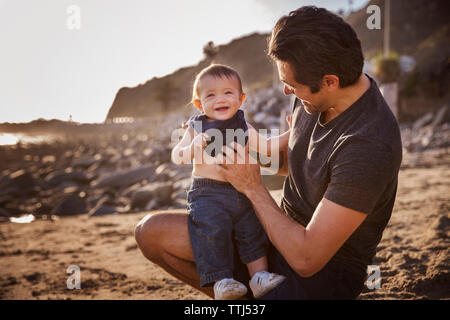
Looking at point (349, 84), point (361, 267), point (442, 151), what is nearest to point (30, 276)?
point (361, 267)

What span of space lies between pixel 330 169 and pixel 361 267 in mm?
618

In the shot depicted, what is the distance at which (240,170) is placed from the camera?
2.15m

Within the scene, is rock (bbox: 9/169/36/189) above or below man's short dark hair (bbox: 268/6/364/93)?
below

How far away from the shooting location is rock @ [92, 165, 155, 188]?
33.9 ft

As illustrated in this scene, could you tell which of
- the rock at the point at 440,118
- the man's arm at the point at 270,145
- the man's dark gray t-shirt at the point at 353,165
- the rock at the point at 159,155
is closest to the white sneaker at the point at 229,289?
the man's dark gray t-shirt at the point at 353,165

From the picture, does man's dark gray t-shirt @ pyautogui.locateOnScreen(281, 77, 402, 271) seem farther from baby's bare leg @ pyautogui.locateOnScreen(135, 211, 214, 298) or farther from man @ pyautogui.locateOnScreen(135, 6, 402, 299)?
baby's bare leg @ pyautogui.locateOnScreen(135, 211, 214, 298)

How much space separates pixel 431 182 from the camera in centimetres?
609

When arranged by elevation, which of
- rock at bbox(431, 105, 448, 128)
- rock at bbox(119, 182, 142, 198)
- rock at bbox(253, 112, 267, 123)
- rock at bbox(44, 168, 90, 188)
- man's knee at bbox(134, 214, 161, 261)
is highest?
rock at bbox(253, 112, 267, 123)

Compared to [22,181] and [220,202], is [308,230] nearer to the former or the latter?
[220,202]

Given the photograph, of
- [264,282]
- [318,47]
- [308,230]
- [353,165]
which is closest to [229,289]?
[264,282]

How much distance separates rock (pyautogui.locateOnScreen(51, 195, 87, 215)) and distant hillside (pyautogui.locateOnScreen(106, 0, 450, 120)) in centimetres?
226

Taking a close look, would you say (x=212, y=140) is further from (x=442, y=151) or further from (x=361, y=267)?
(x=442, y=151)

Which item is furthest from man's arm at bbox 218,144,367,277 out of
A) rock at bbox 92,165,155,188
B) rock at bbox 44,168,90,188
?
rock at bbox 44,168,90,188

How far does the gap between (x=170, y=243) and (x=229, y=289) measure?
0.58m
